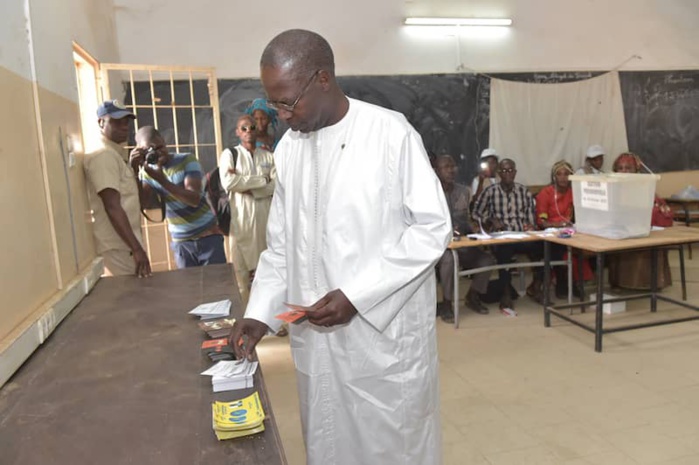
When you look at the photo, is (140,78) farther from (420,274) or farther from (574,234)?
(420,274)

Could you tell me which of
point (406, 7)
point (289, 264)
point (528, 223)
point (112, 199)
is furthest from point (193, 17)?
point (289, 264)

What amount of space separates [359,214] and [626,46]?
6.61 m

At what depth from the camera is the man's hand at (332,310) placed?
1.28 meters

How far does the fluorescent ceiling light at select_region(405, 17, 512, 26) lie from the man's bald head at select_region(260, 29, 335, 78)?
4910 mm

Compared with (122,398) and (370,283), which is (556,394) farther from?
(122,398)

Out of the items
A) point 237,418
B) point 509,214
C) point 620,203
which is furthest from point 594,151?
point 237,418

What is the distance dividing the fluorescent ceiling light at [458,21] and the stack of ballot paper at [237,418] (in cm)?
542

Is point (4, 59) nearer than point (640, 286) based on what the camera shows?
Yes

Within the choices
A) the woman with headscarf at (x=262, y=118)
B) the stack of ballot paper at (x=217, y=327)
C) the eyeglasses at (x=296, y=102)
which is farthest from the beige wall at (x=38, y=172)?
the woman with headscarf at (x=262, y=118)

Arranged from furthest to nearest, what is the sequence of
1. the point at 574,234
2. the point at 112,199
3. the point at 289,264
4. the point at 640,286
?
1. the point at 640,286
2. the point at 574,234
3. the point at 112,199
4. the point at 289,264

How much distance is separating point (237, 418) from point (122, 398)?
365 millimetres

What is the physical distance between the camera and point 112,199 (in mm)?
2699

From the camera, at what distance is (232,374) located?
51.6 inches

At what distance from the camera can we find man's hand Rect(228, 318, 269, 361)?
1406mm
